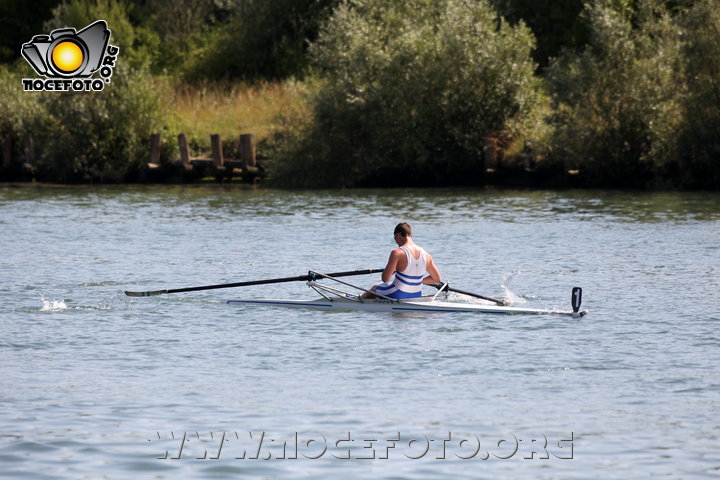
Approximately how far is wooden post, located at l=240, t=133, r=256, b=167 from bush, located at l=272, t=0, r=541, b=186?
3004 millimetres

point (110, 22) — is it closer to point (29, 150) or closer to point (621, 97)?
point (29, 150)

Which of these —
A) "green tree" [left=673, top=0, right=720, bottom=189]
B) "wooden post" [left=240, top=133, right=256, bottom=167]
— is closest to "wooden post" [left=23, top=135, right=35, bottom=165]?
"wooden post" [left=240, top=133, right=256, bottom=167]

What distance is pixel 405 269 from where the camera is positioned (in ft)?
56.1

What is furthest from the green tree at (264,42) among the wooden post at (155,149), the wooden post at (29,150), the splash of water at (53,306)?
the splash of water at (53,306)

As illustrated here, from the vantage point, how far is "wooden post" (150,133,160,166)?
5291 centimetres

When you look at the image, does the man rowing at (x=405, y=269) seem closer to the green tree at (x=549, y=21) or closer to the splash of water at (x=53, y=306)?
the splash of water at (x=53, y=306)

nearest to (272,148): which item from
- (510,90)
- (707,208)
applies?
(510,90)

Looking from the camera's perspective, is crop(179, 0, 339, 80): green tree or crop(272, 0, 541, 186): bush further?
crop(179, 0, 339, 80): green tree

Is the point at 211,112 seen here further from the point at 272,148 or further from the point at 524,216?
the point at 524,216

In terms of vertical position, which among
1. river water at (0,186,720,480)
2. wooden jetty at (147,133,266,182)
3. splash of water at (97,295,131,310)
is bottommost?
river water at (0,186,720,480)

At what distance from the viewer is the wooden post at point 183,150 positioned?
5276 cm

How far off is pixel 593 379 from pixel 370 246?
15448 millimetres

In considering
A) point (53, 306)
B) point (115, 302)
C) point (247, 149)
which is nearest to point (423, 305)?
point (115, 302)

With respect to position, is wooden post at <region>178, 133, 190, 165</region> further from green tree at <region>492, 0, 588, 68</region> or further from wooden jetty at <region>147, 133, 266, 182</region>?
green tree at <region>492, 0, 588, 68</region>
